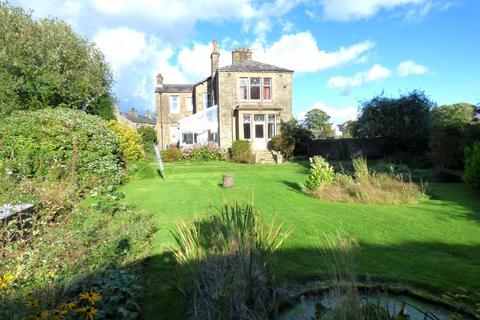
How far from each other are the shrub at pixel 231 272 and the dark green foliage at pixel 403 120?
23.1 m

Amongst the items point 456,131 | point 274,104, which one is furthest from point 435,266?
point 274,104

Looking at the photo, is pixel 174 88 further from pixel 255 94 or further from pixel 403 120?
pixel 403 120

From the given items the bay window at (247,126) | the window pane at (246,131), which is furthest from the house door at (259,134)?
the window pane at (246,131)

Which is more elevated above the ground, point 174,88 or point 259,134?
point 174,88

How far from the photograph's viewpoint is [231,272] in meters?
3.56

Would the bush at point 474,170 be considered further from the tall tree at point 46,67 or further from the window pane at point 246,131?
the window pane at point 246,131

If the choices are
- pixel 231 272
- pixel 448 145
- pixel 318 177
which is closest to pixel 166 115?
pixel 448 145

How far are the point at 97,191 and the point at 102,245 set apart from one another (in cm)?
499

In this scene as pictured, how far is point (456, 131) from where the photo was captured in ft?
59.1

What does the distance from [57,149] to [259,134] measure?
63.0ft

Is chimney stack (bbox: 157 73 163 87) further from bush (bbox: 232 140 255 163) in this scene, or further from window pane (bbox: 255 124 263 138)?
bush (bbox: 232 140 255 163)

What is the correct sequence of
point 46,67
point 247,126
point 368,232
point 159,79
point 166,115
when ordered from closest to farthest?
point 368,232
point 46,67
point 247,126
point 166,115
point 159,79

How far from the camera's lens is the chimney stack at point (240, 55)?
32281 millimetres

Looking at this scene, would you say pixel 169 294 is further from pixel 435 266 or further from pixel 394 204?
pixel 394 204
